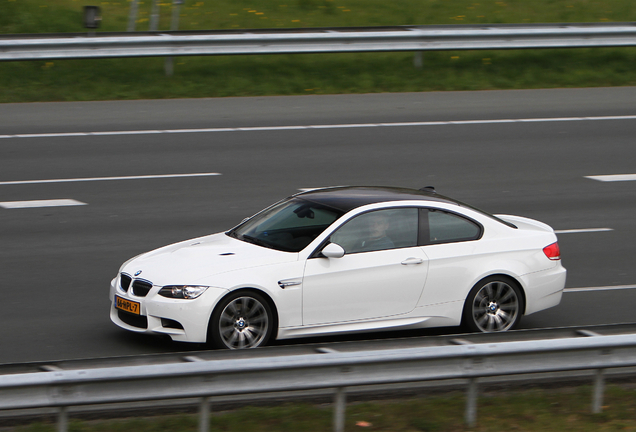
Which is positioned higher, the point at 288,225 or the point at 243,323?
the point at 288,225

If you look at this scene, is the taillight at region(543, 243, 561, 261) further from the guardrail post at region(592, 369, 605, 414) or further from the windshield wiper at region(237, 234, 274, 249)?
the windshield wiper at region(237, 234, 274, 249)

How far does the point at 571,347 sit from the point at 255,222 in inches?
142

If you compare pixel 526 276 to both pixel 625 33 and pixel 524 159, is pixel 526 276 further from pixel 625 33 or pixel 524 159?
pixel 625 33

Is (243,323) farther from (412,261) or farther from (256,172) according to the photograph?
(256,172)

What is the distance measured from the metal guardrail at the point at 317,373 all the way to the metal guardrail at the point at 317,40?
45.8 ft

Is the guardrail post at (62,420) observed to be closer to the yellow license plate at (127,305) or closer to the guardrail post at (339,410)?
the guardrail post at (339,410)

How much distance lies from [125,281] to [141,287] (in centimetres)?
33

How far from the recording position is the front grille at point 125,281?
8258 millimetres

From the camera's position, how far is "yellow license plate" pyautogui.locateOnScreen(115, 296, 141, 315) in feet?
26.3

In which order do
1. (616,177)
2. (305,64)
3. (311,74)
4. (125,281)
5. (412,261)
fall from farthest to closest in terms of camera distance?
1. (305,64)
2. (311,74)
3. (616,177)
4. (412,261)
5. (125,281)

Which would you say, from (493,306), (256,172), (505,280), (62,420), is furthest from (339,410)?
(256,172)

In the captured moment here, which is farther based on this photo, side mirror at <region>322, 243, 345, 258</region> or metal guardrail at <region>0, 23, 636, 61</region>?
metal guardrail at <region>0, 23, 636, 61</region>

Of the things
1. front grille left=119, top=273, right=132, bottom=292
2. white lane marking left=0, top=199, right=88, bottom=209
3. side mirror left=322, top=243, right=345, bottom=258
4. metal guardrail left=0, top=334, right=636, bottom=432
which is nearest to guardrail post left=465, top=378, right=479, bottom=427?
metal guardrail left=0, top=334, right=636, bottom=432

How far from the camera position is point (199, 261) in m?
8.12
